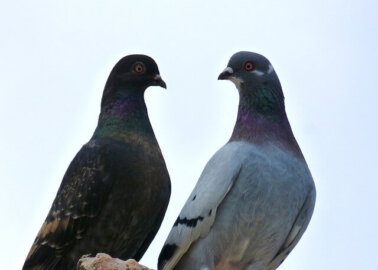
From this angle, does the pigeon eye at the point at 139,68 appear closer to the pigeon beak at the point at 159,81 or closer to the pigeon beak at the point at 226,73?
the pigeon beak at the point at 159,81

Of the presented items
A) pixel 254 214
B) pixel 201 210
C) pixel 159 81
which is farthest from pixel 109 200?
pixel 254 214

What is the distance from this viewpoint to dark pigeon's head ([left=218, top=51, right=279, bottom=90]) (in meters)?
7.96

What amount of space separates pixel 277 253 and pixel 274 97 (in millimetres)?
1296

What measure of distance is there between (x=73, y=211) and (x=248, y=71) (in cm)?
191

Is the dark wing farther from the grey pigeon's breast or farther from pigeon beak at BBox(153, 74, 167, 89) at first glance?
the grey pigeon's breast

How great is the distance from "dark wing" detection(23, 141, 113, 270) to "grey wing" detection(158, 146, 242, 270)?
979 mm

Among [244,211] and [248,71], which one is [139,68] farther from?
[244,211]

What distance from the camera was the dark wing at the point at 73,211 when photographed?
8156mm

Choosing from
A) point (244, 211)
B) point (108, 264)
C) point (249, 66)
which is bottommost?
point (108, 264)

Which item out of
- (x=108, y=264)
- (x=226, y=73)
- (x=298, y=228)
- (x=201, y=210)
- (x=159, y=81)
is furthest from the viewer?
(x=159, y=81)

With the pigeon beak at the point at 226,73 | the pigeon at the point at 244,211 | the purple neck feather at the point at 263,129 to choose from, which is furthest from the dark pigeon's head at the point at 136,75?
the pigeon at the point at 244,211

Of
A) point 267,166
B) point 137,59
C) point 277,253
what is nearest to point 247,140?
point 267,166

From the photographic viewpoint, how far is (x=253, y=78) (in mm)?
7957

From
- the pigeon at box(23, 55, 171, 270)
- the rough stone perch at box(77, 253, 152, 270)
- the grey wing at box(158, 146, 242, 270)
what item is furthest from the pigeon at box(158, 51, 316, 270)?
the rough stone perch at box(77, 253, 152, 270)
